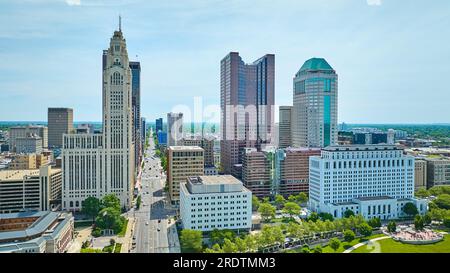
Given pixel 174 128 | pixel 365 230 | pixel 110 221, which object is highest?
pixel 174 128

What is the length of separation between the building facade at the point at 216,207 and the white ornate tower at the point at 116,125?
9.98ft

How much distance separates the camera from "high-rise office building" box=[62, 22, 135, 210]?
9891 mm

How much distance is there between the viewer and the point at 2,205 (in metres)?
9.02

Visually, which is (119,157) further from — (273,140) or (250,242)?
(273,140)

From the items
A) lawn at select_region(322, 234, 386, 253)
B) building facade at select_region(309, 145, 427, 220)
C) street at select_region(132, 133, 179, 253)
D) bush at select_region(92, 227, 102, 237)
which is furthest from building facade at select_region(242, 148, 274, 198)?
lawn at select_region(322, 234, 386, 253)

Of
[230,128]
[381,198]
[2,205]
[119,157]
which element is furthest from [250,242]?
[230,128]

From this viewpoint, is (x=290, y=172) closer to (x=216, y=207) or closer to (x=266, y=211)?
(x=266, y=211)

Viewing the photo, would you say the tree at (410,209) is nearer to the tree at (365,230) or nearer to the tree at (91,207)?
the tree at (365,230)

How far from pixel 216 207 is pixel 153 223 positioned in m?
1.77

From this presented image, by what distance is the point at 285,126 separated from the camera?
16.4 metres

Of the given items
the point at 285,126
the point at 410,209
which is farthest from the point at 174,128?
the point at 410,209

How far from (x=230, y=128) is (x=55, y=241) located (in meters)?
9.93

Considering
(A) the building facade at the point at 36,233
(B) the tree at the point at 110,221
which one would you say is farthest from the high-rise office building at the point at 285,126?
A: (A) the building facade at the point at 36,233

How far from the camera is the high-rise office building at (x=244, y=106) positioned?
1436 cm
